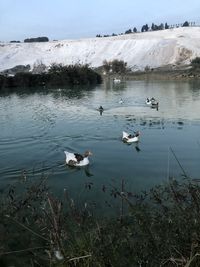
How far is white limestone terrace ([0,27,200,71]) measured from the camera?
115062 mm

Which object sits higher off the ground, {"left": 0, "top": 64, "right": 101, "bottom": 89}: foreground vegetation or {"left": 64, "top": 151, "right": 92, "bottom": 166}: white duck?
Result: {"left": 64, "top": 151, "right": 92, "bottom": 166}: white duck

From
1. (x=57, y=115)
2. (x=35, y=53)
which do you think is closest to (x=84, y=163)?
(x=57, y=115)

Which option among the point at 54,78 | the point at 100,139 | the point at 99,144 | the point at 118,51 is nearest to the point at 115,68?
the point at 118,51

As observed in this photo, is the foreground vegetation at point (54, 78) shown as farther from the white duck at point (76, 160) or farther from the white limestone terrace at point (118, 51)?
the white limestone terrace at point (118, 51)

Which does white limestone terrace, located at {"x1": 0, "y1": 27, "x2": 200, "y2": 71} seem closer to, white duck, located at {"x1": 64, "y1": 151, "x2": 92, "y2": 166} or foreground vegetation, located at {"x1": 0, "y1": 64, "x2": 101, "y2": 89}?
foreground vegetation, located at {"x1": 0, "y1": 64, "x2": 101, "y2": 89}

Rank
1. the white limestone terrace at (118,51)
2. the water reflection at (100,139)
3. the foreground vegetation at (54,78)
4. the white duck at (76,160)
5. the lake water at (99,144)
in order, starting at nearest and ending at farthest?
the lake water at (99,144), the water reflection at (100,139), the white duck at (76,160), the foreground vegetation at (54,78), the white limestone terrace at (118,51)

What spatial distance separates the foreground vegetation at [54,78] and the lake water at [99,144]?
23867mm

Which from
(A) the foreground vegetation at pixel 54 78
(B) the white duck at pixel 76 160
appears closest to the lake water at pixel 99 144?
(B) the white duck at pixel 76 160

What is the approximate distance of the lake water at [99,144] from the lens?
11938 mm

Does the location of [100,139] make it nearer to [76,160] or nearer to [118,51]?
[76,160]

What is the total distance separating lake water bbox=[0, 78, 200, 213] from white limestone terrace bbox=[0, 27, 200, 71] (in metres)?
77.0

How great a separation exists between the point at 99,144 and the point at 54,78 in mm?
40036

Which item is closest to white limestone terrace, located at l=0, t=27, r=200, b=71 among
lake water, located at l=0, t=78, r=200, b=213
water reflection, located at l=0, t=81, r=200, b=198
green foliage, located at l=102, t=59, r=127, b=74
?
green foliage, located at l=102, t=59, r=127, b=74

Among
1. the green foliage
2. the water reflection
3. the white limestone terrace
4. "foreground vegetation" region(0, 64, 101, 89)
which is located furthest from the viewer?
the white limestone terrace
